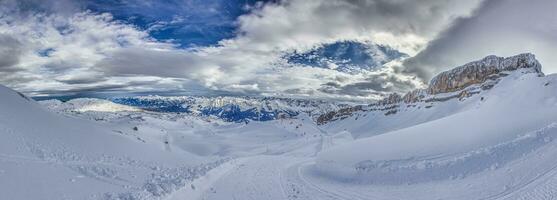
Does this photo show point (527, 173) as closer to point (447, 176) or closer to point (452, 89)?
point (447, 176)

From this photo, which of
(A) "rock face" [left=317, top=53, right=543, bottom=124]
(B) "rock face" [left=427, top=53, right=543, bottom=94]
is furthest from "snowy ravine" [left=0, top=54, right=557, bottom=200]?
(B) "rock face" [left=427, top=53, right=543, bottom=94]

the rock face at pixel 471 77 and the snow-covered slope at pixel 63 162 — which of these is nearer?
the snow-covered slope at pixel 63 162

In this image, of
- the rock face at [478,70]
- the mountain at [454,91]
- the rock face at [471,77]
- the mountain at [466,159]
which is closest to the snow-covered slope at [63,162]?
the mountain at [466,159]

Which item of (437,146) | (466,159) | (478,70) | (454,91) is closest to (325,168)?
(437,146)

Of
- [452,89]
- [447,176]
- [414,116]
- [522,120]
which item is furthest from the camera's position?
[452,89]

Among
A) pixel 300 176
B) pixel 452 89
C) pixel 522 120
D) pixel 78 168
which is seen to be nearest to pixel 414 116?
pixel 452 89

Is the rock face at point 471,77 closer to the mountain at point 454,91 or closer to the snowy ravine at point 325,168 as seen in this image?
the mountain at point 454,91

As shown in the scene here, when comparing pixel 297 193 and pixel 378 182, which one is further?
pixel 378 182

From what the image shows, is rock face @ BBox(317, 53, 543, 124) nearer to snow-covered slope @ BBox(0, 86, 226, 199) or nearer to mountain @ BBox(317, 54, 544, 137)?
mountain @ BBox(317, 54, 544, 137)

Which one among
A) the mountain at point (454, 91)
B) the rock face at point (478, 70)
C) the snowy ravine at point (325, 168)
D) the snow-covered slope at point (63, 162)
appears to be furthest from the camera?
the rock face at point (478, 70)
